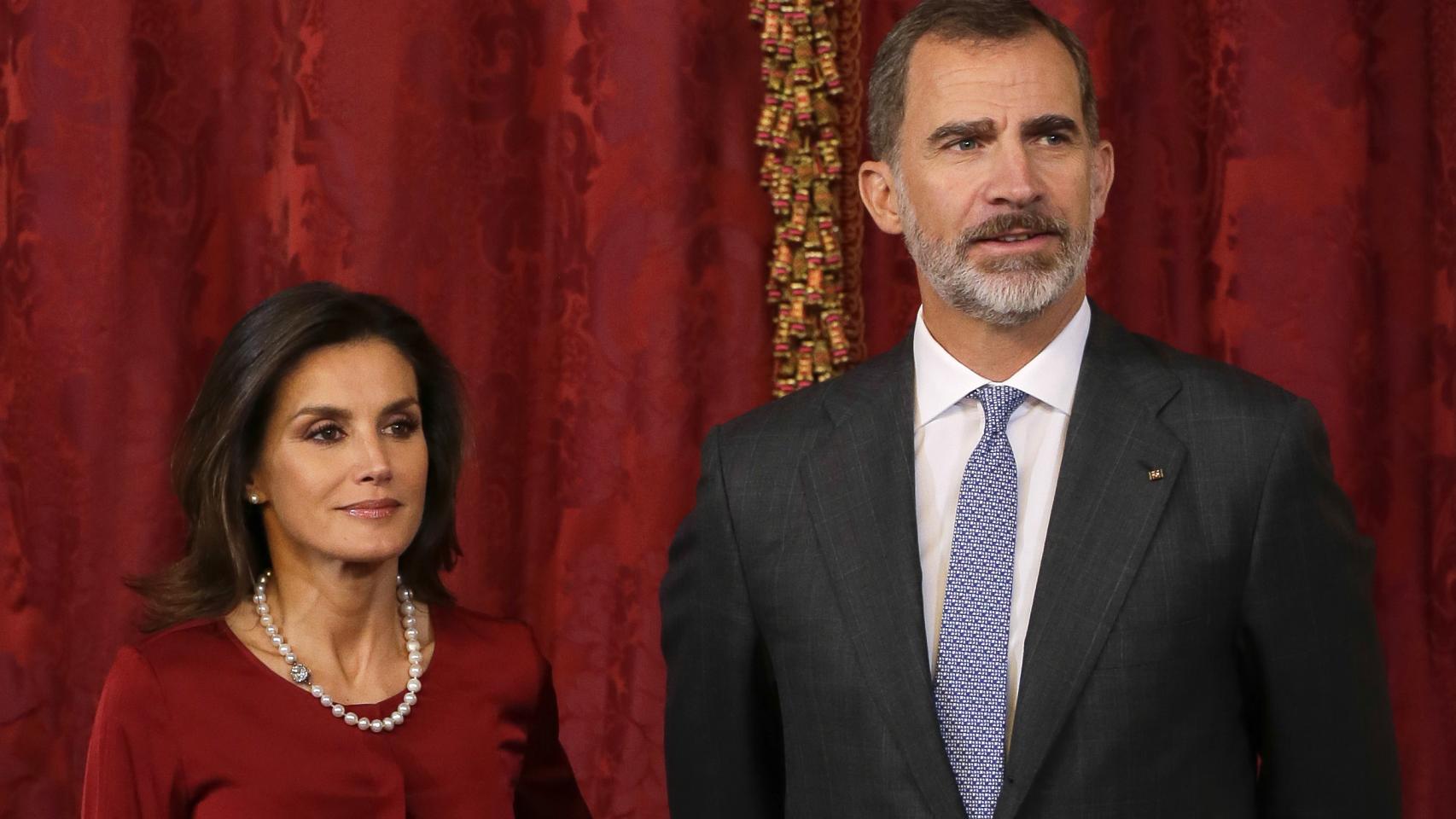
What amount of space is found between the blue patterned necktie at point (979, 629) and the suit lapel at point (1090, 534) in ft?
0.11

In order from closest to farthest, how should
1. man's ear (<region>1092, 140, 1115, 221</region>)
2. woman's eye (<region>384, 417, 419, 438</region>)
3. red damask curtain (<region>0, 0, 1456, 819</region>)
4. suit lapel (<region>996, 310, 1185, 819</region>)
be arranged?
suit lapel (<region>996, 310, 1185, 819</region>) → man's ear (<region>1092, 140, 1115, 221</region>) → woman's eye (<region>384, 417, 419, 438</region>) → red damask curtain (<region>0, 0, 1456, 819</region>)

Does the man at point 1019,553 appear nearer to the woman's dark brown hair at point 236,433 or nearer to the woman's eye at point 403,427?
the woman's eye at point 403,427

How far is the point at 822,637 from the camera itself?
5.83 ft

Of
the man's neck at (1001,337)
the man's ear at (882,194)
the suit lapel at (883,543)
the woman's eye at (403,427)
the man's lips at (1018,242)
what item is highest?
the man's ear at (882,194)

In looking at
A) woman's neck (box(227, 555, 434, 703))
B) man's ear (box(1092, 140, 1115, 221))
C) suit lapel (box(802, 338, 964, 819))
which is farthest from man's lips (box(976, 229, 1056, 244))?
woman's neck (box(227, 555, 434, 703))

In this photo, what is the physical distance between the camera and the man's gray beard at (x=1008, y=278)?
175 cm

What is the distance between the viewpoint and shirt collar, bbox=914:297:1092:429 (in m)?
1.80

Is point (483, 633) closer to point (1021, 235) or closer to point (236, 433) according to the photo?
point (236, 433)

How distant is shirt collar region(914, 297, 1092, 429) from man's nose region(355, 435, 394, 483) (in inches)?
25.1

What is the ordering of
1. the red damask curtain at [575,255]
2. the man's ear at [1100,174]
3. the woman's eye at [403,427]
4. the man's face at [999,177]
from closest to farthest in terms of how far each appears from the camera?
the man's face at [999,177] → the man's ear at [1100,174] → the woman's eye at [403,427] → the red damask curtain at [575,255]

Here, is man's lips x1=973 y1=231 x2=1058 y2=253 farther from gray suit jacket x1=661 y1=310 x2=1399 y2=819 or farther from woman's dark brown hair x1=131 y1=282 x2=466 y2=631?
woman's dark brown hair x1=131 y1=282 x2=466 y2=631

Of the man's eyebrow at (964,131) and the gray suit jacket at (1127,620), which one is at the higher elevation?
the man's eyebrow at (964,131)

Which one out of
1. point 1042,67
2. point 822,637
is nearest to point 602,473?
point 822,637

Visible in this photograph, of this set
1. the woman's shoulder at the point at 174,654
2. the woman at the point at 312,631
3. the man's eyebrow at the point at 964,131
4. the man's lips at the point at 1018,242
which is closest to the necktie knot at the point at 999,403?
the man's lips at the point at 1018,242
